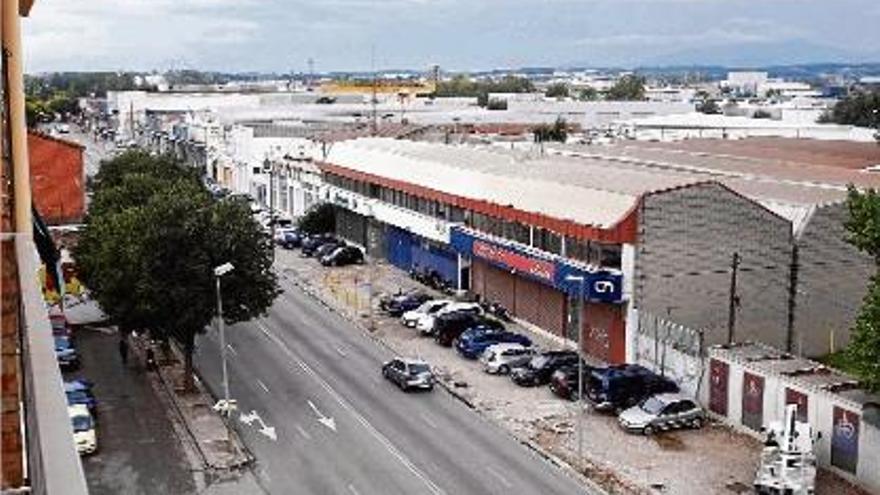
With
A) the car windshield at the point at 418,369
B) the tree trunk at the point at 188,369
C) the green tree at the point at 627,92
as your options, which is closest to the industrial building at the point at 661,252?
the car windshield at the point at 418,369

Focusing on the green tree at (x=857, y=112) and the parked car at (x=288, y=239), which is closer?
the parked car at (x=288, y=239)

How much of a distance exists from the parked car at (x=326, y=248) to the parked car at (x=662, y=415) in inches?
1203

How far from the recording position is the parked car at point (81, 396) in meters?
29.2

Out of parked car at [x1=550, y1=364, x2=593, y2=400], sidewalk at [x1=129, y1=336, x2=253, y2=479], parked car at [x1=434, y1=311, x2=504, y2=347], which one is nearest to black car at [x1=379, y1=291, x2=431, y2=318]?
parked car at [x1=434, y1=311, x2=504, y2=347]

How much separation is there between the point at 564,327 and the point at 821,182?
1424 centimetres

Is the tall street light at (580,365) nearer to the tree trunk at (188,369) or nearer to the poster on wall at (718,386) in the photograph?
the poster on wall at (718,386)

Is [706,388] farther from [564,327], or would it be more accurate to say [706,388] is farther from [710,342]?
[564,327]

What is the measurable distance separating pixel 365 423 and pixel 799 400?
11.4 metres

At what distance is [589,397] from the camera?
31.6 m

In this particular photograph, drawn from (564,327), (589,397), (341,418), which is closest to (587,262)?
(564,327)

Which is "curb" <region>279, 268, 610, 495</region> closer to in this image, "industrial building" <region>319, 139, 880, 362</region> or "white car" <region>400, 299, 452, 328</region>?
"white car" <region>400, 299, 452, 328</region>

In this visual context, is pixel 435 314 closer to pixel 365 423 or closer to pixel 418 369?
pixel 418 369

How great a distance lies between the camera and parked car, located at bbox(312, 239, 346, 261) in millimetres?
58375

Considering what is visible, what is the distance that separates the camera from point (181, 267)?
104 ft
